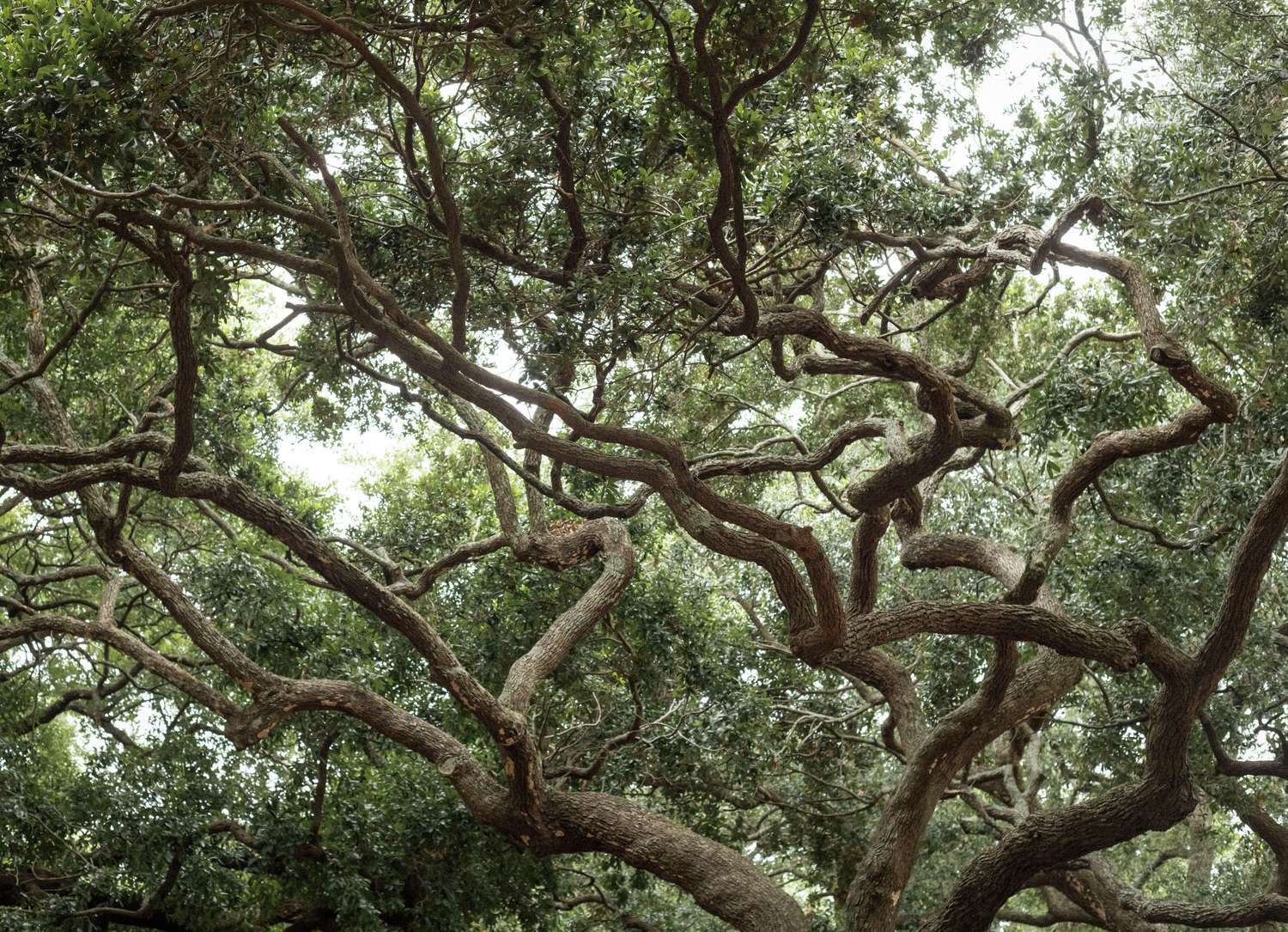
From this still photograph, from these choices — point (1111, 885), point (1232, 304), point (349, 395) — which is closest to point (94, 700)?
point (349, 395)

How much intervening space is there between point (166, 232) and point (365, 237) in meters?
2.05

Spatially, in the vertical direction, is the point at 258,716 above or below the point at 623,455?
below

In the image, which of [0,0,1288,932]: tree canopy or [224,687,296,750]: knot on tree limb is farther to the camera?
[224,687,296,750]: knot on tree limb

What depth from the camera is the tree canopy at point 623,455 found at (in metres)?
6.33

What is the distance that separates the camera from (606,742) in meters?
9.28

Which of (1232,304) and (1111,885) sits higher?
(1232,304)

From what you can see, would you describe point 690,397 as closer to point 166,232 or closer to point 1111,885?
point 1111,885

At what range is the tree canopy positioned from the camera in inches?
Result: 249

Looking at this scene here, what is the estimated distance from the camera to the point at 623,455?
729 cm

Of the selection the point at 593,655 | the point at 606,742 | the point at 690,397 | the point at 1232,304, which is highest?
the point at 690,397

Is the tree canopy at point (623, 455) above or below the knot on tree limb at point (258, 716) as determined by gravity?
above

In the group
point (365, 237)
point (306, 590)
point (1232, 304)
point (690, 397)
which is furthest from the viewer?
point (690, 397)

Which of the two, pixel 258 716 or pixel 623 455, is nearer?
pixel 258 716

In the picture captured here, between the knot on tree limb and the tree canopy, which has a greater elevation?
the tree canopy
